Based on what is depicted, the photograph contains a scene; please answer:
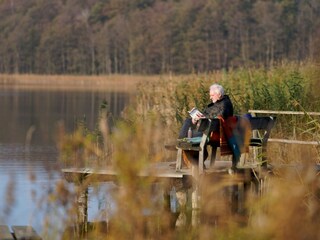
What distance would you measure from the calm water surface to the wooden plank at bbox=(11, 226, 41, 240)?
0.08 metres

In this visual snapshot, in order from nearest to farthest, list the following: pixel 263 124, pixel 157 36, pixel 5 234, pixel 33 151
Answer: pixel 5 234
pixel 263 124
pixel 33 151
pixel 157 36

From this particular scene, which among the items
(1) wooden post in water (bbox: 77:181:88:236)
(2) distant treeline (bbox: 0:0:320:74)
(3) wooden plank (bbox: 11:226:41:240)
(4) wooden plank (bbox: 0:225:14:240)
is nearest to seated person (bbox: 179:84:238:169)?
(1) wooden post in water (bbox: 77:181:88:236)

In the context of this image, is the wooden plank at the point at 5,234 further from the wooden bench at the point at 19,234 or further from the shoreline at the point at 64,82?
A: the shoreline at the point at 64,82

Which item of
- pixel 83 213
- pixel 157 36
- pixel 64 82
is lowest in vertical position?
pixel 83 213

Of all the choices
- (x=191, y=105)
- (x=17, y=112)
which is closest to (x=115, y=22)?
(x=17, y=112)

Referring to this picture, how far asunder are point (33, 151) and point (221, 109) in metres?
11.7

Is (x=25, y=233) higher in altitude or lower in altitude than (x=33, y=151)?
higher

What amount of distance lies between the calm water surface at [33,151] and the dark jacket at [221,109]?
1.42 meters

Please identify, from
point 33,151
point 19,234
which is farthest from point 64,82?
point 19,234

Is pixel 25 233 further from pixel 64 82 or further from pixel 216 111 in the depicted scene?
pixel 64 82

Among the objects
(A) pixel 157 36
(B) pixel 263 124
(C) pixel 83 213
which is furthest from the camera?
(A) pixel 157 36

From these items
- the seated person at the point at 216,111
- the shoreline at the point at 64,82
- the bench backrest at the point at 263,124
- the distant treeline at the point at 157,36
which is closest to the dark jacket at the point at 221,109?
the seated person at the point at 216,111

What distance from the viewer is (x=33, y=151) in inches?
853

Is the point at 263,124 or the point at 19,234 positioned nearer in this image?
the point at 19,234
